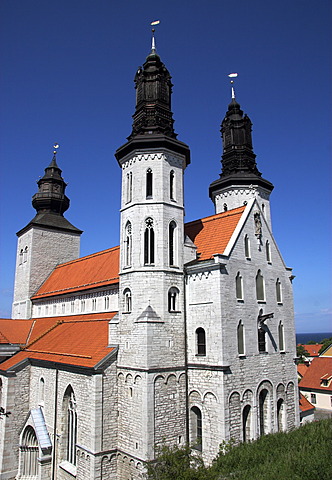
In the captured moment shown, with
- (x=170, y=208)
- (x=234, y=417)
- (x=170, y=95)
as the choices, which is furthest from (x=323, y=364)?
(x=170, y=95)

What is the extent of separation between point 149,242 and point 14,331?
18.4 metres

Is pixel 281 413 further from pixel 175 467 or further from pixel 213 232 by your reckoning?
pixel 213 232

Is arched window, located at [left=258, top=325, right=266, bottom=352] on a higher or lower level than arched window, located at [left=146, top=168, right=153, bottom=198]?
lower

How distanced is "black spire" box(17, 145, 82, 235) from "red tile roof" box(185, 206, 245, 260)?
2122 cm

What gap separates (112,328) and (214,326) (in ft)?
19.9

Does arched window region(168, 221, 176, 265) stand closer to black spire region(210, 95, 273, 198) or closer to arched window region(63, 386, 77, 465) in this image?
arched window region(63, 386, 77, 465)

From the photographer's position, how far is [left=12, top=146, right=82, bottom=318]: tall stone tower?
4056 centimetres

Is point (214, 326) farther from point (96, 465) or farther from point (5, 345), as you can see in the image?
point (5, 345)

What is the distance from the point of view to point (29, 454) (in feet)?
81.4

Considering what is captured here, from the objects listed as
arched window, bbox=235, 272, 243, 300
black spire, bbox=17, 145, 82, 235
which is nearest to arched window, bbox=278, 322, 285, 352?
arched window, bbox=235, 272, 243, 300

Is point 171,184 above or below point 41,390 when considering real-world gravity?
above

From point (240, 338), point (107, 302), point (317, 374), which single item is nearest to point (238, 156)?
point (107, 302)

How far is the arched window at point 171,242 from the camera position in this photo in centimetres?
2230

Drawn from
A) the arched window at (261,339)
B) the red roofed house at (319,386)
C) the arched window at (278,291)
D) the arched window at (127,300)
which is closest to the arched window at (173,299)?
the arched window at (127,300)
